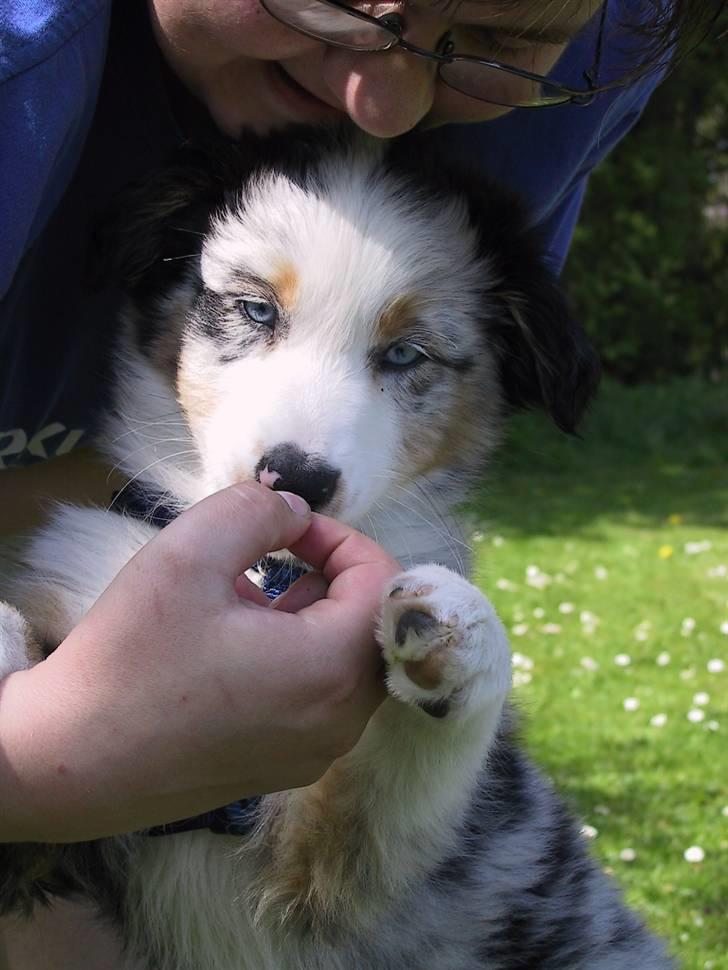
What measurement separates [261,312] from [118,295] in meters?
0.54

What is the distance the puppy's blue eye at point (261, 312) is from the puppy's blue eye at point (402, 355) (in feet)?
0.78

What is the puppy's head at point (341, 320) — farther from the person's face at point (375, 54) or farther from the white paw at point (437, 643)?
the white paw at point (437, 643)

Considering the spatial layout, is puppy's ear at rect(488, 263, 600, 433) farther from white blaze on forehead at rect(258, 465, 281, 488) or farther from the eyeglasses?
white blaze on forehead at rect(258, 465, 281, 488)

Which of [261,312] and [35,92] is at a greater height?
[35,92]

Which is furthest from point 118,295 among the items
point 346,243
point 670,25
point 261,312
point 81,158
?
point 670,25

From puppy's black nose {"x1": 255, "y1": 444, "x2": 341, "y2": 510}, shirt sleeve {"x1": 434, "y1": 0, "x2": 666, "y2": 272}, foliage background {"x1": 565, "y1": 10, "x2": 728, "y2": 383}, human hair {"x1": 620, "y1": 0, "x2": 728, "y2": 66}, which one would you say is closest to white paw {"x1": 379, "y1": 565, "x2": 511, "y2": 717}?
puppy's black nose {"x1": 255, "y1": 444, "x2": 341, "y2": 510}

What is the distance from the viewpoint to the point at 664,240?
14.1 meters

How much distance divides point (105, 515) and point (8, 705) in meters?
0.82

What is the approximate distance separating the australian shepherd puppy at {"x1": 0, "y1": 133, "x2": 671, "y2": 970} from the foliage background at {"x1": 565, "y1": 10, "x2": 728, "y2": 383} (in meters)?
10.8

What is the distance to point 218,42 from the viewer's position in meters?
2.37

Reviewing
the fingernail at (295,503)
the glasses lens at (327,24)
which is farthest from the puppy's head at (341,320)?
the glasses lens at (327,24)

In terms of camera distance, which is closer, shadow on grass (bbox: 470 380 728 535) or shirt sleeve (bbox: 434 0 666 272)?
shirt sleeve (bbox: 434 0 666 272)

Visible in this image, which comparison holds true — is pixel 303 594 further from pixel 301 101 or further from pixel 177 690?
pixel 301 101

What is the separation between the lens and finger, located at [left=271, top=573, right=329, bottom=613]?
1.97 meters
